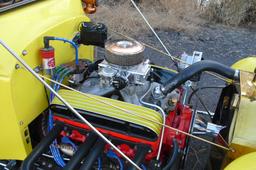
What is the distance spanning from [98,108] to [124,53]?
1.14ft

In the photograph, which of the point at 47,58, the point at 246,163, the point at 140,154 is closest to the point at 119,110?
the point at 140,154

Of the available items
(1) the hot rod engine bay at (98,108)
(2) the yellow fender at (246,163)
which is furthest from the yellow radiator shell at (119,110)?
(2) the yellow fender at (246,163)

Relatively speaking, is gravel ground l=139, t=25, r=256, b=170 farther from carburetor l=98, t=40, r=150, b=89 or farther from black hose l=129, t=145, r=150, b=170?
black hose l=129, t=145, r=150, b=170

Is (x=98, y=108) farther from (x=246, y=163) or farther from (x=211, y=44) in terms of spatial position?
(x=211, y=44)

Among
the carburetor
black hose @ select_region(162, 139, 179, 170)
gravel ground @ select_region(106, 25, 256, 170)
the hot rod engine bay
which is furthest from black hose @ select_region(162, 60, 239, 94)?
gravel ground @ select_region(106, 25, 256, 170)

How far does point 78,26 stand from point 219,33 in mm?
4081

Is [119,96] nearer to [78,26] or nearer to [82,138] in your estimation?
[82,138]

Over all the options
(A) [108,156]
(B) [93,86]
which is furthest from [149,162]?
(B) [93,86]

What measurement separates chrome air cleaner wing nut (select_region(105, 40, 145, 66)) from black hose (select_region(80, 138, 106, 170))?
46cm

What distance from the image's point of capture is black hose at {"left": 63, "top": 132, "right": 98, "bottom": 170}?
4.70ft

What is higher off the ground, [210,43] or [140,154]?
[140,154]

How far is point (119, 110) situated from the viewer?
1.62 metres

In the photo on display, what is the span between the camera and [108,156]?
172 centimetres

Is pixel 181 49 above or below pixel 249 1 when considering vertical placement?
below
